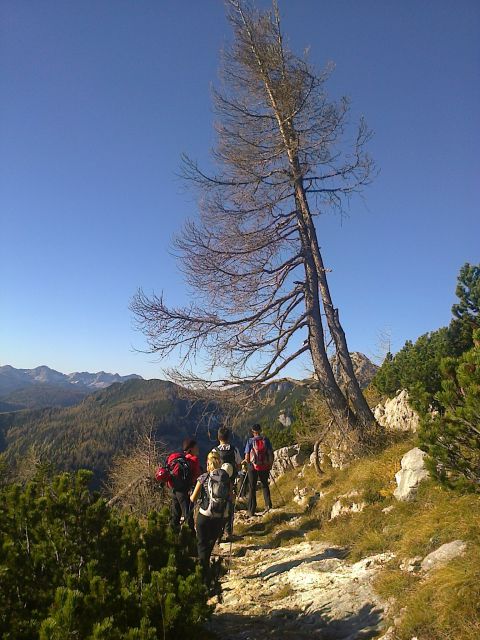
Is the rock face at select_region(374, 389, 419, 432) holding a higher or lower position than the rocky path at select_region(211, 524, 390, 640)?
higher

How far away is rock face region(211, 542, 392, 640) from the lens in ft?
13.8

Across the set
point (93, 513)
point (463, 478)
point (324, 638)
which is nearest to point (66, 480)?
point (93, 513)

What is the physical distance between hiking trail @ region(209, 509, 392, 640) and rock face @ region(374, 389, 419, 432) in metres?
3.56

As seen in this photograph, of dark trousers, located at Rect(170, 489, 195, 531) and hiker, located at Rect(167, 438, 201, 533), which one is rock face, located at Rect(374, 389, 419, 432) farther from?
dark trousers, located at Rect(170, 489, 195, 531)

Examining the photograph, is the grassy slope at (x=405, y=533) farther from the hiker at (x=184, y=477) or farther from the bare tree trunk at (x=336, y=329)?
the hiker at (x=184, y=477)

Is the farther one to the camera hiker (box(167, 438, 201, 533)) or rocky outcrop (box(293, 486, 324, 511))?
rocky outcrop (box(293, 486, 324, 511))

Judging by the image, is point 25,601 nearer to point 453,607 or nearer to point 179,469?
point 453,607

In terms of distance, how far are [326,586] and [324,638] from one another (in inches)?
43.6

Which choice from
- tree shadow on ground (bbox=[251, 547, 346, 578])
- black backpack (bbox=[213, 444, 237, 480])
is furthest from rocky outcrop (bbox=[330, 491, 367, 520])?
black backpack (bbox=[213, 444, 237, 480])

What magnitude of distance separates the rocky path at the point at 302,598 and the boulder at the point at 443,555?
0.67m

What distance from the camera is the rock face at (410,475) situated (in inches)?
262

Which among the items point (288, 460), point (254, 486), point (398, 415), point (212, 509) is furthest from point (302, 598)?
point (288, 460)

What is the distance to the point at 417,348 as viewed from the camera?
991cm

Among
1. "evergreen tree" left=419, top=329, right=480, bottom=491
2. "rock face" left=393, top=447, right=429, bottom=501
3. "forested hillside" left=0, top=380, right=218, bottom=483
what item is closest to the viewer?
"evergreen tree" left=419, top=329, right=480, bottom=491
